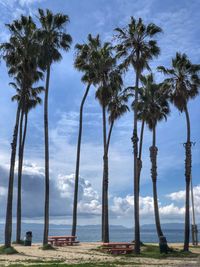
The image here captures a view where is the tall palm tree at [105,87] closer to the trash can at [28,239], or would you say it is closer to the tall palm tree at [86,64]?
the tall palm tree at [86,64]

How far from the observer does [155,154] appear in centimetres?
3697

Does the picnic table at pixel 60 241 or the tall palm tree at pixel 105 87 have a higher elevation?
the tall palm tree at pixel 105 87

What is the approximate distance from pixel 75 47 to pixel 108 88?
5316mm

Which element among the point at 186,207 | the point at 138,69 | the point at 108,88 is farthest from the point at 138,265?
the point at 108,88

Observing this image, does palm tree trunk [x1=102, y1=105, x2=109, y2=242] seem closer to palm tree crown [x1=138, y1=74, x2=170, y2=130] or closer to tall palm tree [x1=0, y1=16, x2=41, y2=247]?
palm tree crown [x1=138, y1=74, x2=170, y2=130]

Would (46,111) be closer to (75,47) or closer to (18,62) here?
(18,62)

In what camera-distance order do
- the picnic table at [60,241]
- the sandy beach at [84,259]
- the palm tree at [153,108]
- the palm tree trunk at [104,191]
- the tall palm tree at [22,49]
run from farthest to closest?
the palm tree trunk at [104,191]
the palm tree at [153,108]
the picnic table at [60,241]
the tall palm tree at [22,49]
the sandy beach at [84,259]

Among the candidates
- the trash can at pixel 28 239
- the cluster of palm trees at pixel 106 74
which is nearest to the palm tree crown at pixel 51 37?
the cluster of palm trees at pixel 106 74

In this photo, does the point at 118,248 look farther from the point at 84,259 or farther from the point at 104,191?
the point at 104,191

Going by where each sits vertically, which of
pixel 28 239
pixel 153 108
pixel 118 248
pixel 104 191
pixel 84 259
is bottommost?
pixel 84 259

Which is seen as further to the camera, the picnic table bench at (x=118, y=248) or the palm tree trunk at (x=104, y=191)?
the palm tree trunk at (x=104, y=191)

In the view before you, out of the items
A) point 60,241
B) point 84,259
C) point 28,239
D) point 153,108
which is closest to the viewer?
point 84,259

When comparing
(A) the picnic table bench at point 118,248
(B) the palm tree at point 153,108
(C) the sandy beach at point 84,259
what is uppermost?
(B) the palm tree at point 153,108

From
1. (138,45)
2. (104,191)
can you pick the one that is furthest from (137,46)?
(104,191)
